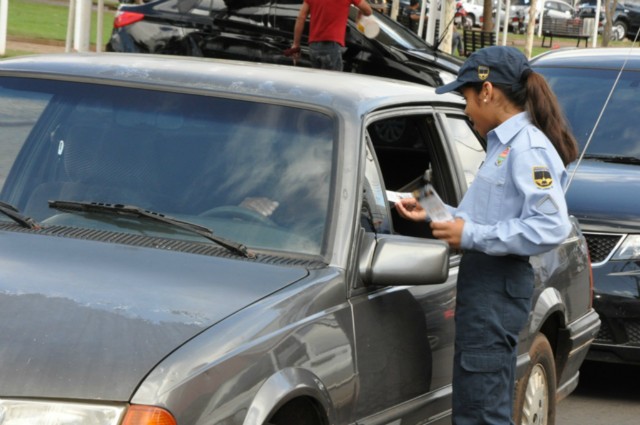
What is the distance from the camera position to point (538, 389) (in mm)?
5703

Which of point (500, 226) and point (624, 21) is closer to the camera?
point (500, 226)

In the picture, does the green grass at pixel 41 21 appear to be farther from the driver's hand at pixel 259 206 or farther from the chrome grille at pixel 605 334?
the driver's hand at pixel 259 206

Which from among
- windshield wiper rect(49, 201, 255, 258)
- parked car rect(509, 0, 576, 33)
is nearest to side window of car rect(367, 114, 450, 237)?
windshield wiper rect(49, 201, 255, 258)

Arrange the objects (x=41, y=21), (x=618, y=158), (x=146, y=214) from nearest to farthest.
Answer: (x=146, y=214) < (x=618, y=158) < (x=41, y=21)

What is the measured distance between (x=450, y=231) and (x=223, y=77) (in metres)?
0.98

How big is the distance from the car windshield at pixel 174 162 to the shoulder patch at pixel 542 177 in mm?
669

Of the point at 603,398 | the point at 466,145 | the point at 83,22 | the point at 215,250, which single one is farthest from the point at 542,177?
the point at 83,22

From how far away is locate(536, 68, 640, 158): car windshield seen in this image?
351 inches

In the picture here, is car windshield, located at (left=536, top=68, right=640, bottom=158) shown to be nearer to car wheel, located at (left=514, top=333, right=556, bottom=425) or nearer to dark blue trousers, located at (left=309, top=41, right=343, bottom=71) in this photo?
car wheel, located at (left=514, top=333, right=556, bottom=425)

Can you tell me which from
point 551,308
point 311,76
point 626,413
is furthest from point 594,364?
point 311,76

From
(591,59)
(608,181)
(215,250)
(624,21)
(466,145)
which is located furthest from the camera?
(624,21)

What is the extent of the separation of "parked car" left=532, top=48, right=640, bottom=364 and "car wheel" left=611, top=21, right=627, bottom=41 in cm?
5418

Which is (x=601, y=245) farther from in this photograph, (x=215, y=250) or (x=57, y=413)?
(x=57, y=413)

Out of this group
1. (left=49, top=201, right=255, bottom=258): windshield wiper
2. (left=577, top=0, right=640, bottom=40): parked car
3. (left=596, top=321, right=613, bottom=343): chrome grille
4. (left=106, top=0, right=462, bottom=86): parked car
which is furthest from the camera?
(left=577, top=0, right=640, bottom=40): parked car
